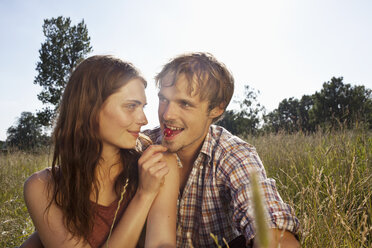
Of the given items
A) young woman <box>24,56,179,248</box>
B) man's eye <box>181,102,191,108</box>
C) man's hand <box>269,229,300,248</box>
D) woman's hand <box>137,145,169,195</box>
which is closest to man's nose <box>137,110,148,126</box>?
young woman <box>24,56,179,248</box>

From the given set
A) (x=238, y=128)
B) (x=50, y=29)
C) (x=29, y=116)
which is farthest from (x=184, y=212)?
(x=29, y=116)

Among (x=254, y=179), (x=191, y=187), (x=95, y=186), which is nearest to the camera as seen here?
(x=254, y=179)

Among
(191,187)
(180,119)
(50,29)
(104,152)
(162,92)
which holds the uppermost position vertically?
(50,29)

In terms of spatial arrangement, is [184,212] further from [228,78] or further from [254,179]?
[254,179]

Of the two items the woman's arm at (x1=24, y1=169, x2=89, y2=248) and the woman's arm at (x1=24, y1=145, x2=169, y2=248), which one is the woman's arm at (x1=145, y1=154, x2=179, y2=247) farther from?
the woman's arm at (x1=24, y1=169, x2=89, y2=248)

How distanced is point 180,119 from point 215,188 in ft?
2.42

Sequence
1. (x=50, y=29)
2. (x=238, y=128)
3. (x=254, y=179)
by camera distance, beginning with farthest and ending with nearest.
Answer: (x=238, y=128), (x=50, y=29), (x=254, y=179)

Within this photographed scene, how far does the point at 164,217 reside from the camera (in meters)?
2.33

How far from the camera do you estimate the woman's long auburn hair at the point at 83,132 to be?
8.07 ft

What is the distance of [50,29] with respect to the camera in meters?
24.6

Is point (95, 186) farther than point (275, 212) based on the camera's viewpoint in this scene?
Yes

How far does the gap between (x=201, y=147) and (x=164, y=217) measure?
3.05ft

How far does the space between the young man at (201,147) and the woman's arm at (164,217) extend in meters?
0.39

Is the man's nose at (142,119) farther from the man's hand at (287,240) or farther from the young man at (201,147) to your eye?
the man's hand at (287,240)
